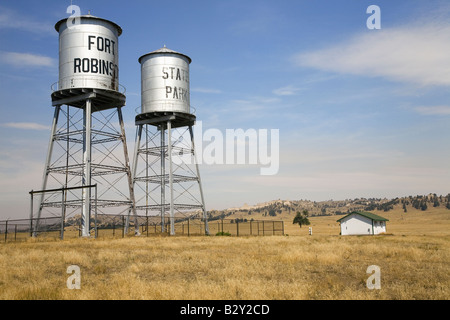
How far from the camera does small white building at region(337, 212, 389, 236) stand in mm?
56594

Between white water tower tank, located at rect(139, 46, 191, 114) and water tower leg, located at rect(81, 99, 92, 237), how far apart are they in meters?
8.50

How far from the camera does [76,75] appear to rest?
3584 centimetres

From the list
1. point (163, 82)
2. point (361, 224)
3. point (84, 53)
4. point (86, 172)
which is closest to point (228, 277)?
point (86, 172)

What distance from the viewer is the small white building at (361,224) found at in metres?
56.6

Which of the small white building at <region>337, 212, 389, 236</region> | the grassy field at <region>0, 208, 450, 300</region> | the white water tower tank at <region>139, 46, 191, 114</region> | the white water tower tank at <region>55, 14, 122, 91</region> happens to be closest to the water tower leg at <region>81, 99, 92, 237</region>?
the white water tower tank at <region>55, 14, 122, 91</region>

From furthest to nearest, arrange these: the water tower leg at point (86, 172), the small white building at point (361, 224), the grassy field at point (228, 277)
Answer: the small white building at point (361, 224) < the water tower leg at point (86, 172) < the grassy field at point (228, 277)

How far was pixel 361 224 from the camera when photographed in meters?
57.7

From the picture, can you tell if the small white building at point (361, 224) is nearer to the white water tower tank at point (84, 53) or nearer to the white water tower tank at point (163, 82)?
the white water tower tank at point (163, 82)

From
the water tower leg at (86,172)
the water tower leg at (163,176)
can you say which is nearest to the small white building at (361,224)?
the water tower leg at (163,176)

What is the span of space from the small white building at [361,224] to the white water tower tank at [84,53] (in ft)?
121

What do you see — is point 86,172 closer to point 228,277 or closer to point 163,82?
point 163,82
